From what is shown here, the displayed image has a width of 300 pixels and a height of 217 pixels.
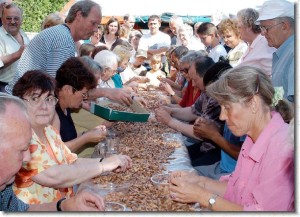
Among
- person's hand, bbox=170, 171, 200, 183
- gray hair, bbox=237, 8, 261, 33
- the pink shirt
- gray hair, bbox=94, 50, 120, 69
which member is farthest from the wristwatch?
gray hair, bbox=94, 50, 120, 69

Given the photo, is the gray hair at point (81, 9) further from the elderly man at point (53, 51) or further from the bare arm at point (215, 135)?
the bare arm at point (215, 135)

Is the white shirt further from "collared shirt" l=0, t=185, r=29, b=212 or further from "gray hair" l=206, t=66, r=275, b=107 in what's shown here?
"collared shirt" l=0, t=185, r=29, b=212

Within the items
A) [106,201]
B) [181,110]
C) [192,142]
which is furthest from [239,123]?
[181,110]

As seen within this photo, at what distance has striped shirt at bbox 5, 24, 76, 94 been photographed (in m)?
2.76

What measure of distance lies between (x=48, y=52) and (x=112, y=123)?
63cm

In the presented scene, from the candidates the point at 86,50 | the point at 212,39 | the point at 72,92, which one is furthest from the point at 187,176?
the point at 212,39

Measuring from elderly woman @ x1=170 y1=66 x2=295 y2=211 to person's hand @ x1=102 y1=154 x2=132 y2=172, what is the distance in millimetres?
295

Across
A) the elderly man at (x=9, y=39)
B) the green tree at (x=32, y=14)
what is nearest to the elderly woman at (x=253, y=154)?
the elderly man at (x=9, y=39)

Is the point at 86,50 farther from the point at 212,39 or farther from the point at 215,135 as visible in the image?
the point at 215,135

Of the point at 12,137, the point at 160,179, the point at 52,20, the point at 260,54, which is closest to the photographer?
the point at 12,137

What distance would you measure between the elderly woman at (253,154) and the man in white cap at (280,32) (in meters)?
0.98

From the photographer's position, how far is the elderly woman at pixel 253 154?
1.54 metres

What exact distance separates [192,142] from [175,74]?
273 centimetres

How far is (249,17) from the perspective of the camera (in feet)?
11.6
